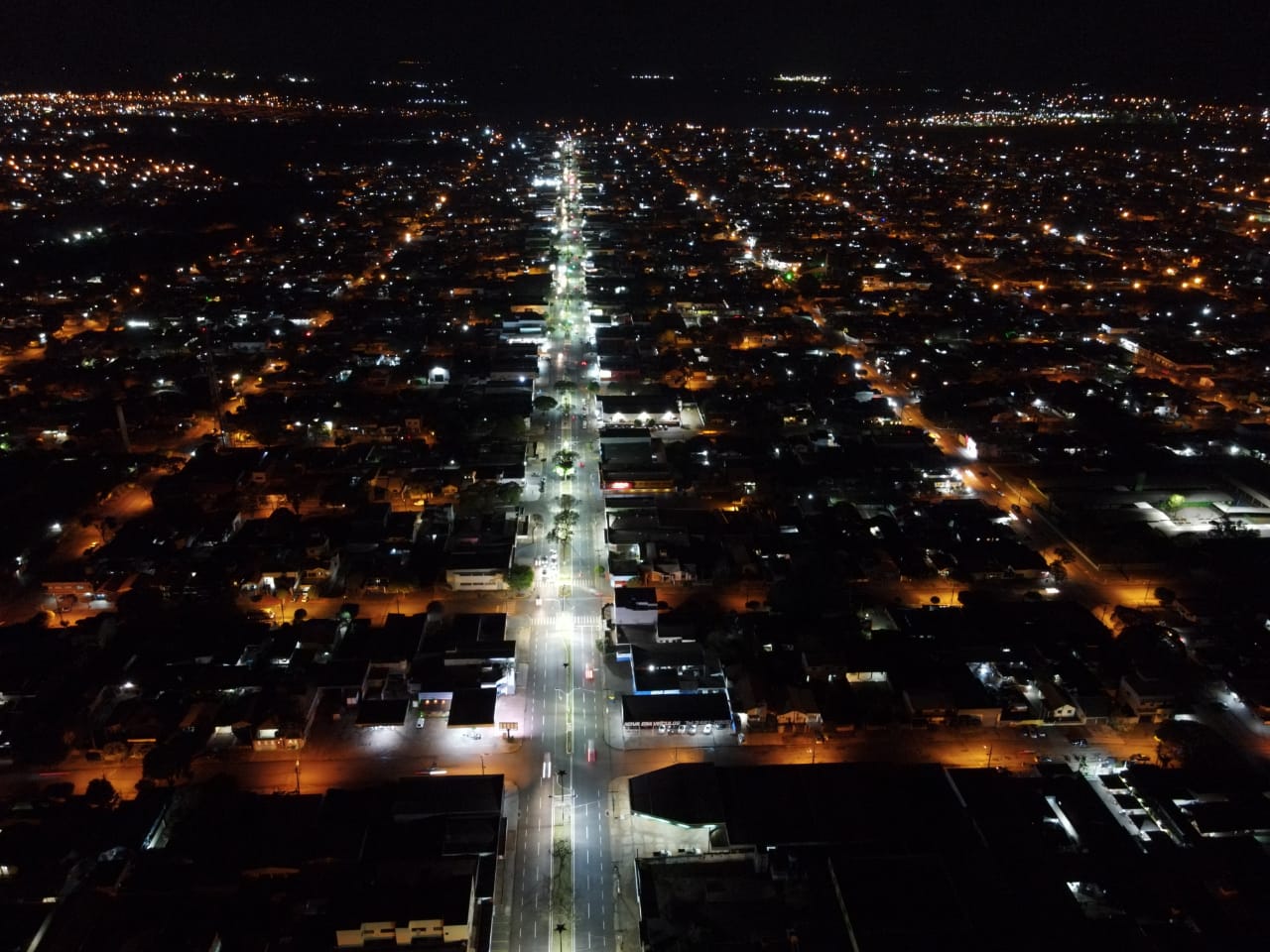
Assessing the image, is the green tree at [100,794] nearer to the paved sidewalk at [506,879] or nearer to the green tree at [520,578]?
the paved sidewalk at [506,879]

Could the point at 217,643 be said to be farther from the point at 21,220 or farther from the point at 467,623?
the point at 21,220

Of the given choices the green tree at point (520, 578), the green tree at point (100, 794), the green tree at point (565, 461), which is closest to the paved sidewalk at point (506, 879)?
the green tree at point (520, 578)

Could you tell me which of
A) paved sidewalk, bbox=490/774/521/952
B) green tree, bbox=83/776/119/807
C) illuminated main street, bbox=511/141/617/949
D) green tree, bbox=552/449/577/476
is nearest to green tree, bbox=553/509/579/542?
illuminated main street, bbox=511/141/617/949

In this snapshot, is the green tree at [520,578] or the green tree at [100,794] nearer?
the green tree at [100,794]

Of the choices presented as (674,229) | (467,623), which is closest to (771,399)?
(467,623)

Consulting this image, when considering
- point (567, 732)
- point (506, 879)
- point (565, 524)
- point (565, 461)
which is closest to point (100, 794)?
point (506, 879)

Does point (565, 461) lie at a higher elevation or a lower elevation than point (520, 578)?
higher

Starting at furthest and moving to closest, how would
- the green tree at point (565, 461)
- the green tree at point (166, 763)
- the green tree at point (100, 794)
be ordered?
the green tree at point (565, 461) < the green tree at point (166, 763) < the green tree at point (100, 794)

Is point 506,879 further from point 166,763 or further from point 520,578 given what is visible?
point 520,578

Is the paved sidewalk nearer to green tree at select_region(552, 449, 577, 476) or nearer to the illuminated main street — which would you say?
the illuminated main street

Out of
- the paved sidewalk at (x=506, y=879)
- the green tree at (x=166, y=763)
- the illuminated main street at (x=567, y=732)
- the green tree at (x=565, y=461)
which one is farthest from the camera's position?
the green tree at (x=565, y=461)
